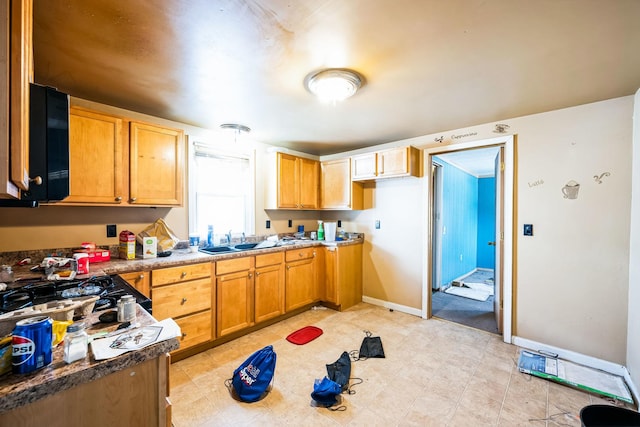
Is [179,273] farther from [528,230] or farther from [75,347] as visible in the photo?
[528,230]

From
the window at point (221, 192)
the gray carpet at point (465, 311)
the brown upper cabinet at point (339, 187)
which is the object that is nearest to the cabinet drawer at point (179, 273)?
the window at point (221, 192)

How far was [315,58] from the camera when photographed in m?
1.66

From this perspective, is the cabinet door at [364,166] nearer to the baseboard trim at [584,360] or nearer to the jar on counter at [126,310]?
the baseboard trim at [584,360]

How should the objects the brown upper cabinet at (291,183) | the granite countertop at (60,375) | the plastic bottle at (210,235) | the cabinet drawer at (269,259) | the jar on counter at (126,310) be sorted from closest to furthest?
the granite countertop at (60,375) < the jar on counter at (126,310) < the cabinet drawer at (269,259) < the plastic bottle at (210,235) < the brown upper cabinet at (291,183)

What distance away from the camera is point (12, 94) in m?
0.75

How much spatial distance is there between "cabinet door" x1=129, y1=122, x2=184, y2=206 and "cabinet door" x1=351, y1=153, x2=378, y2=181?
217 centimetres

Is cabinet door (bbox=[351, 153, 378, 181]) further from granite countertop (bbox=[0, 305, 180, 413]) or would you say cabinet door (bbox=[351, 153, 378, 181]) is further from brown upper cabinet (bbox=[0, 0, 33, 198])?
brown upper cabinet (bbox=[0, 0, 33, 198])

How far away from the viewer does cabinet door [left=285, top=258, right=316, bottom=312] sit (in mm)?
3203

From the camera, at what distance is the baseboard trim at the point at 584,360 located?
205cm

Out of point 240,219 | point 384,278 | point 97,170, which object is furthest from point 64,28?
point 384,278

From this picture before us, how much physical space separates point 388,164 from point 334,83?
166 centimetres

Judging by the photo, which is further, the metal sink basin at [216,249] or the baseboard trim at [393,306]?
the baseboard trim at [393,306]

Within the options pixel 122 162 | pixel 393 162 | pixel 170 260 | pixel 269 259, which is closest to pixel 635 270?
pixel 393 162

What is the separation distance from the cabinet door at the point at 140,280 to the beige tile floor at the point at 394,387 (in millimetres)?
752
